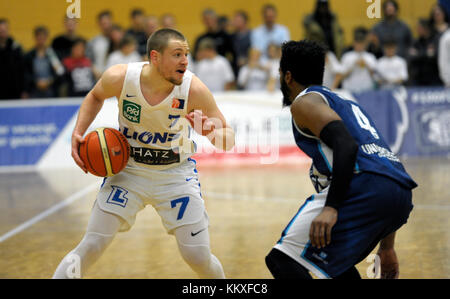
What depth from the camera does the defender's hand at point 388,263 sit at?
414 cm

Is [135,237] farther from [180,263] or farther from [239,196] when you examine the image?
[239,196]

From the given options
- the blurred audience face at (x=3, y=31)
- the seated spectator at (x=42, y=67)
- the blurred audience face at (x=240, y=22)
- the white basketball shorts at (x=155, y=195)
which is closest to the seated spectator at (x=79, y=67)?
the seated spectator at (x=42, y=67)

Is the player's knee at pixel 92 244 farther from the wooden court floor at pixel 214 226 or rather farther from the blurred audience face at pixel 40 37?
the blurred audience face at pixel 40 37

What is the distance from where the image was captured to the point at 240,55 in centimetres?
1491

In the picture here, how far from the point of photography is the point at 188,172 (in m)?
4.81

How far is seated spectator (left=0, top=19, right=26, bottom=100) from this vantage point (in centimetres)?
1391

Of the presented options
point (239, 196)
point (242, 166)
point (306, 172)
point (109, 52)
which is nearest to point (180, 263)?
point (239, 196)

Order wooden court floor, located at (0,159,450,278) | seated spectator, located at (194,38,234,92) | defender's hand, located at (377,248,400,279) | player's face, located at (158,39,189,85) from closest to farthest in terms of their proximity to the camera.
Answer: defender's hand, located at (377,248,400,279)
player's face, located at (158,39,189,85)
wooden court floor, located at (0,159,450,278)
seated spectator, located at (194,38,234,92)

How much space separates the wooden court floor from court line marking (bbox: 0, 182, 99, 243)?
1 cm

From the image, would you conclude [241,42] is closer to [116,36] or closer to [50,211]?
[116,36]

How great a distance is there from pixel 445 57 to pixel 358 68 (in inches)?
75.9

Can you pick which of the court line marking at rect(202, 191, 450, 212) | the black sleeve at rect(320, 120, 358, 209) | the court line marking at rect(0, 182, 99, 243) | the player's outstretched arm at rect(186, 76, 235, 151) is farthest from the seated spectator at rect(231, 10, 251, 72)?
the black sleeve at rect(320, 120, 358, 209)

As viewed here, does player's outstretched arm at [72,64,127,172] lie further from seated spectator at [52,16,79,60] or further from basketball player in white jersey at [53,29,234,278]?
seated spectator at [52,16,79,60]

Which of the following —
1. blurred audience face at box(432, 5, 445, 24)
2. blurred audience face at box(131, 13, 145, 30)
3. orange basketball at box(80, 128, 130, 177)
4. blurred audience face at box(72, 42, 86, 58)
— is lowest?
orange basketball at box(80, 128, 130, 177)
